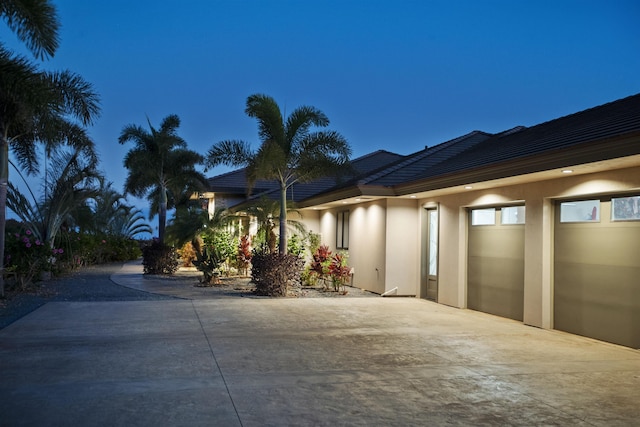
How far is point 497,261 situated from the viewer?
1262 cm

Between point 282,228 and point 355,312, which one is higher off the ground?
point 282,228

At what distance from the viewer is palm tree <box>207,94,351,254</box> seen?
1611 cm

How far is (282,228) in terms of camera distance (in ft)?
54.6

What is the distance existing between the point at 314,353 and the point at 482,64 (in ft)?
304

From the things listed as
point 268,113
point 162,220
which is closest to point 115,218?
point 162,220

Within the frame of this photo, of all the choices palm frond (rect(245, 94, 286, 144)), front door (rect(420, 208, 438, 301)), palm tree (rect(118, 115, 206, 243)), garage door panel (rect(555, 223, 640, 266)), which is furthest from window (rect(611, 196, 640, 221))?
palm tree (rect(118, 115, 206, 243))

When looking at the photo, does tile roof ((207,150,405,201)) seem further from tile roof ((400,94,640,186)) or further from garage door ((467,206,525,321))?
tile roof ((400,94,640,186))

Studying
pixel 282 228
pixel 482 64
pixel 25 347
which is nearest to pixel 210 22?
pixel 482 64

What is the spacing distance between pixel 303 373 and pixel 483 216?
7.71m

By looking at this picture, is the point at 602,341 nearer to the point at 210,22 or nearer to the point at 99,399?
the point at 99,399

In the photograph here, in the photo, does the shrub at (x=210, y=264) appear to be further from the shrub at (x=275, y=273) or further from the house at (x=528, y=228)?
the house at (x=528, y=228)

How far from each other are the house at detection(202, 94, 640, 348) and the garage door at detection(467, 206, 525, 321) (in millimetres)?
23

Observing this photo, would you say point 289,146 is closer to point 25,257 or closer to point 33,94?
point 33,94

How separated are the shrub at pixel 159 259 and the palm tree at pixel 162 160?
0.96 m
